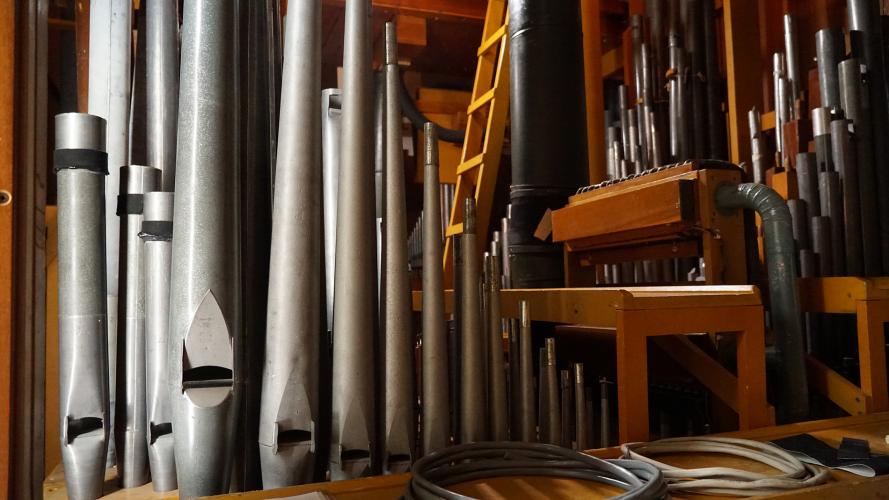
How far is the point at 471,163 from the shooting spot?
13.6 ft

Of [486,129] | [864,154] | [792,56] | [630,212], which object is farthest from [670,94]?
[630,212]

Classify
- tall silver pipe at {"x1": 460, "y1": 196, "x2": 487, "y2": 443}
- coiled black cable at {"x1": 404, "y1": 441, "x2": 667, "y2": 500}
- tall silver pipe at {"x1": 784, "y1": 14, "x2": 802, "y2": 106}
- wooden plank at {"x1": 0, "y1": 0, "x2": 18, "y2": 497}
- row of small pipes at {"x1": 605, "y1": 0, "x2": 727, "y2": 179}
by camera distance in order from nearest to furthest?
wooden plank at {"x1": 0, "y1": 0, "x2": 18, "y2": 497}, coiled black cable at {"x1": 404, "y1": 441, "x2": 667, "y2": 500}, tall silver pipe at {"x1": 460, "y1": 196, "x2": 487, "y2": 443}, tall silver pipe at {"x1": 784, "y1": 14, "x2": 802, "y2": 106}, row of small pipes at {"x1": 605, "y1": 0, "x2": 727, "y2": 179}

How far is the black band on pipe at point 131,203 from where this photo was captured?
135 cm

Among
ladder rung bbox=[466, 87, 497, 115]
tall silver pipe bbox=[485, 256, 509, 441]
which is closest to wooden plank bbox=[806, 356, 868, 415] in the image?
tall silver pipe bbox=[485, 256, 509, 441]

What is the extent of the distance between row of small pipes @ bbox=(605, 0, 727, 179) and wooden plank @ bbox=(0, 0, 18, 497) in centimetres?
331

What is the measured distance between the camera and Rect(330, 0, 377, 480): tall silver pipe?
1243 mm

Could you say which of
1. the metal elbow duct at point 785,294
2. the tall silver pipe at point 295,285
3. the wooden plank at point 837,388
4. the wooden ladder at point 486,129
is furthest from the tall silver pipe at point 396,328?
the wooden ladder at point 486,129

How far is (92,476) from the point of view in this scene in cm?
125

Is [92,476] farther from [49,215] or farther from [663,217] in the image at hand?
[49,215]

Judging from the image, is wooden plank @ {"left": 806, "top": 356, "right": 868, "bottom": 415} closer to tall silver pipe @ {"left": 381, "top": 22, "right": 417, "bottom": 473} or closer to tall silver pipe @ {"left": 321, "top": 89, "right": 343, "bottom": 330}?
tall silver pipe @ {"left": 381, "top": 22, "right": 417, "bottom": 473}

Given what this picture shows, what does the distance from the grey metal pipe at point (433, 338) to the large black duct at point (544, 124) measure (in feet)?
4.65

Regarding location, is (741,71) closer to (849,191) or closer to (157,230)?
(849,191)

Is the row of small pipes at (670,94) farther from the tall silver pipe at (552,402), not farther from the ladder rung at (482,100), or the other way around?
the tall silver pipe at (552,402)

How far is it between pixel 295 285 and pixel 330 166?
0.42 metres
